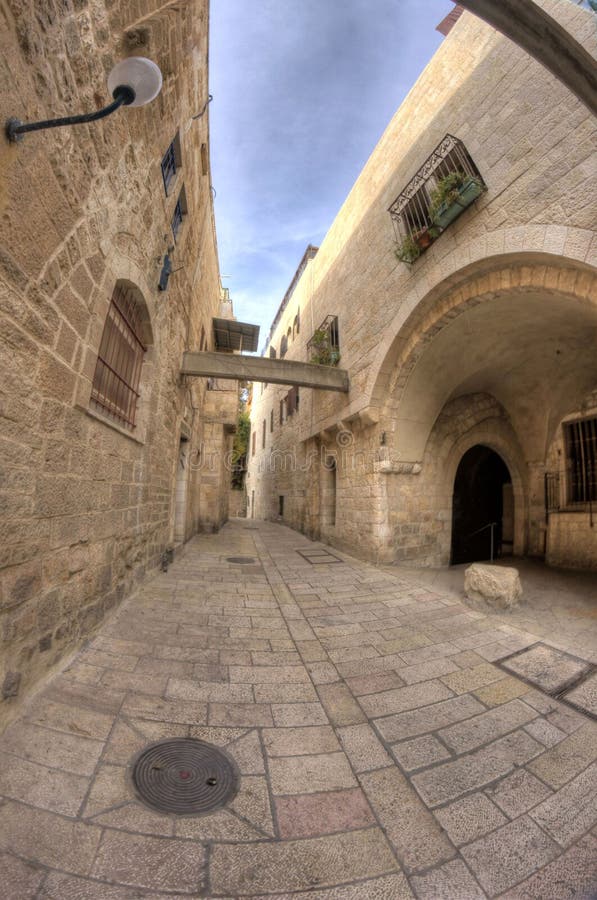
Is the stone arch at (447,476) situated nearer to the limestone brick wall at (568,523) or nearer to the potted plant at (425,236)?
the limestone brick wall at (568,523)

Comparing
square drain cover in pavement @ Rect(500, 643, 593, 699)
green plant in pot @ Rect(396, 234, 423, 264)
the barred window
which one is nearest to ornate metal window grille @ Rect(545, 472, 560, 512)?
square drain cover in pavement @ Rect(500, 643, 593, 699)

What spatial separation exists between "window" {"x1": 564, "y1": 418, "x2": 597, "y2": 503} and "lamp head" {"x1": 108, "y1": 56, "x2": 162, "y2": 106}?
795 centimetres

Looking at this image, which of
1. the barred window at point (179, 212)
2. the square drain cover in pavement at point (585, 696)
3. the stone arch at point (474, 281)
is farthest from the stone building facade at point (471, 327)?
the square drain cover in pavement at point (585, 696)

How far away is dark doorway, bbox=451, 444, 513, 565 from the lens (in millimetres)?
8406

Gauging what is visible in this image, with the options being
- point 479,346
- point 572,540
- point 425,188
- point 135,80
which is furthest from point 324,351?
point 135,80

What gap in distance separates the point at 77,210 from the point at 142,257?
145cm

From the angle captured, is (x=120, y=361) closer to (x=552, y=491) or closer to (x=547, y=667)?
(x=547, y=667)

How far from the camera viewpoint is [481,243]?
454cm

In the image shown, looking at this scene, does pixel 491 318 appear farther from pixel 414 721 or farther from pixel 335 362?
pixel 414 721

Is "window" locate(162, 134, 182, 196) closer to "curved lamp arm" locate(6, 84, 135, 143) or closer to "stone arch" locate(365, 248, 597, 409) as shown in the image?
"curved lamp arm" locate(6, 84, 135, 143)

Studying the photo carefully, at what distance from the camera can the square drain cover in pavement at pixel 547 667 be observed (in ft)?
8.48

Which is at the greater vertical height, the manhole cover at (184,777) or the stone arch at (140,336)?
the stone arch at (140,336)

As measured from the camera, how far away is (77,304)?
8.00 feet

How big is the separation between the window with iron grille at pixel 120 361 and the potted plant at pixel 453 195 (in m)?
4.27
